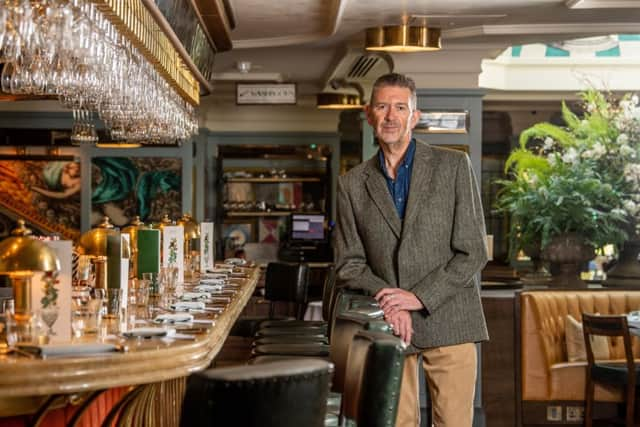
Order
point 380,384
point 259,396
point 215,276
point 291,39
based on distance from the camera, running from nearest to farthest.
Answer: point 259,396 < point 380,384 < point 215,276 < point 291,39

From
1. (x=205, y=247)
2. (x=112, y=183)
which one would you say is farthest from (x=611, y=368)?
(x=112, y=183)

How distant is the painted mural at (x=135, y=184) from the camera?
1350 centimetres

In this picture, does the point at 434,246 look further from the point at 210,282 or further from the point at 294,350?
the point at 210,282

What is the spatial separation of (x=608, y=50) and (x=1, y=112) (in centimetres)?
745

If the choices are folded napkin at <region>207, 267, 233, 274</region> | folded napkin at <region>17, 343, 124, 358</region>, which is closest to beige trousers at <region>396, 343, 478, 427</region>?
folded napkin at <region>17, 343, 124, 358</region>

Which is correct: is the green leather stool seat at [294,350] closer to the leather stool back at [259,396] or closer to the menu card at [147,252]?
the menu card at [147,252]

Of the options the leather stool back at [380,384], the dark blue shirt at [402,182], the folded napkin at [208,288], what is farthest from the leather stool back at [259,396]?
the folded napkin at [208,288]

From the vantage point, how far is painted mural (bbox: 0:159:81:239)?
13.4 metres

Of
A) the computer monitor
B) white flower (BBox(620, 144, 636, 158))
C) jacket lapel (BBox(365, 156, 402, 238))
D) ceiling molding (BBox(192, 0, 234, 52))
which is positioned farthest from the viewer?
the computer monitor

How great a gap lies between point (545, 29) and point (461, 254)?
499cm

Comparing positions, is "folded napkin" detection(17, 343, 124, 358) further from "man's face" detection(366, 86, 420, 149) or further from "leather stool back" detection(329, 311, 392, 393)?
"man's face" detection(366, 86, 420, 149)

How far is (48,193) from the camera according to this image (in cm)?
1344

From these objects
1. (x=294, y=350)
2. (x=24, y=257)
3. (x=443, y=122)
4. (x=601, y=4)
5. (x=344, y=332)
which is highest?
(x=601, y=4)

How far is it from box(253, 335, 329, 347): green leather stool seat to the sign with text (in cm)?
555
